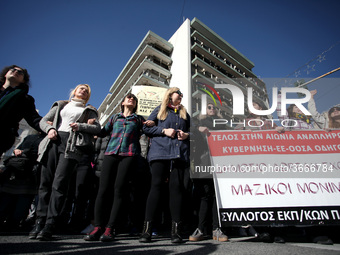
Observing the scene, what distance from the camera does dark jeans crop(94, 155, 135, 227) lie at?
1.80m

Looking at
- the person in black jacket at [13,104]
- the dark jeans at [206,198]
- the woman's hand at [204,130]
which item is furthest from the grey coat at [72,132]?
the dark jeans at [206,198]

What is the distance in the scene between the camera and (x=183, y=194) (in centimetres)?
188

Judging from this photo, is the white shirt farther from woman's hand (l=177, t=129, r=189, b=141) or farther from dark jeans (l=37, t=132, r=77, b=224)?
woman's hand (l=177, t=129, r=189, b=141)

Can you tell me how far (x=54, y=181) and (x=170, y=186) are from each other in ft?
3.81

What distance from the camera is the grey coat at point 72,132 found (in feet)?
6.35

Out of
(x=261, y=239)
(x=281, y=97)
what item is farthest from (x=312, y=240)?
(x=281, y=97)

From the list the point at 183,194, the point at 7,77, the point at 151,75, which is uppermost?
the point at 151,75

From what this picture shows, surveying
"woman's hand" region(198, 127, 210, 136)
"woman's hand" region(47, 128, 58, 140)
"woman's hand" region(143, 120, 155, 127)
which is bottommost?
"woman's hand" region(47, 128, 58, 140)

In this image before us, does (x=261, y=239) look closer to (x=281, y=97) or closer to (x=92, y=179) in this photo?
(x=281, y=97)

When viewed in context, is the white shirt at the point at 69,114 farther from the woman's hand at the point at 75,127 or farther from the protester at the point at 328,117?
the protester at the point at 328,117

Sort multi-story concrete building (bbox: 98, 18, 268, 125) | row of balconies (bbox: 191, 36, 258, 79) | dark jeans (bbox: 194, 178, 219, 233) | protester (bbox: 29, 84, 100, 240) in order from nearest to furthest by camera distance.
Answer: protester (bbox: 29, 84, 100, 240)
dark jeans (bbox: 194, 178, 219, 233)
multi-story concrete building (bbox: 98, 18, 268, 125)
row of balconies (bbox: 191, 36, 258, 79)

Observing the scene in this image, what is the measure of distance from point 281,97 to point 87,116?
250 centimetres

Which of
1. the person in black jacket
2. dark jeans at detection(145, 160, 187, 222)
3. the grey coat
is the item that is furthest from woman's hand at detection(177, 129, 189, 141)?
the person in black jacket

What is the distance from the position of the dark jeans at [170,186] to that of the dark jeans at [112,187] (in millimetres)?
273
